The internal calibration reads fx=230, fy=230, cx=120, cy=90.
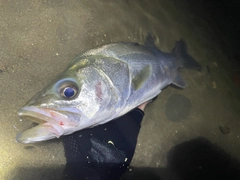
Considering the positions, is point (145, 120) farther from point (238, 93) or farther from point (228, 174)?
point (238, 93)

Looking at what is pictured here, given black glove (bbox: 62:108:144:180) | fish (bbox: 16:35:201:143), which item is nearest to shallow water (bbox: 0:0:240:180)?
black glove (bbox: 62:108:144:180)

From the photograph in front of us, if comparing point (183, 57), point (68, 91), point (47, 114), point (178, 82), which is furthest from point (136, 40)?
point (47, 114)

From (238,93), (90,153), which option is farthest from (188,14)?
(90,153)

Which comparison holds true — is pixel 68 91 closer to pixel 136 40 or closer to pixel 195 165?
pixel 136 40

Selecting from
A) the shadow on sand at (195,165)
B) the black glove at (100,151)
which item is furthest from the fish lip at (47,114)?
the shadow on sand at (195,165)

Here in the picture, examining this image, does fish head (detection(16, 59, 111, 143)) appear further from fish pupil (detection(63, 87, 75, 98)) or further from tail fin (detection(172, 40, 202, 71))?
tail fin (detection(172, 40, 202, 71))

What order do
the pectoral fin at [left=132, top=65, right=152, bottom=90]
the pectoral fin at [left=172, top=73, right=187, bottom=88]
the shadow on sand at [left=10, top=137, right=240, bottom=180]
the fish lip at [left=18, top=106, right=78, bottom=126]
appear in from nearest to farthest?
the fish lip at [left=18, top=106, right=78, bottom=126] → the pectoral fin at [left=132, top=65, right=152, bottom=90] → the shadow on sand at [left=10, top=137, right=240, bottom=180] → the pectoral fin at [left=172, top=73, right=187, bottom=88]
